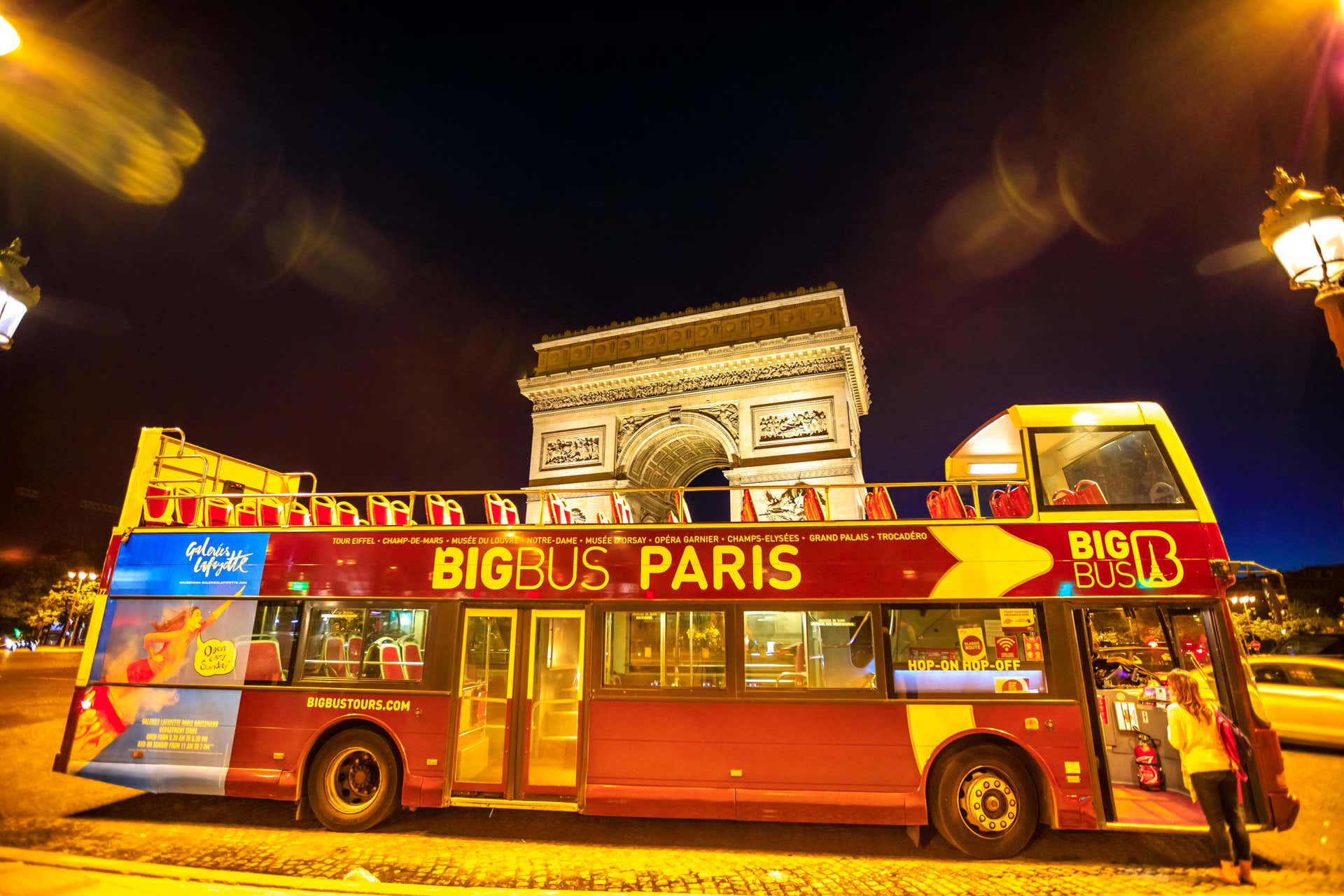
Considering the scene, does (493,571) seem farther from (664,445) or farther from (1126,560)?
(664,445)

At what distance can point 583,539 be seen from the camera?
20.1ft

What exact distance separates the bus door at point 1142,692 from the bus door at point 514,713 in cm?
464

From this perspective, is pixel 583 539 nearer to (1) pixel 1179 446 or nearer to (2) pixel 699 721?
(2) pixel 699 721

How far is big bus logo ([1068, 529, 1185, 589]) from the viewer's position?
5.34 m

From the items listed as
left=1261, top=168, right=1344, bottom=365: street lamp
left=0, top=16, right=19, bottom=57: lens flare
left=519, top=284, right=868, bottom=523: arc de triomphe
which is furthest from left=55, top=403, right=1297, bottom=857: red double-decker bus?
left=519, top=284, right=868, bottom=523: arc de triomphe

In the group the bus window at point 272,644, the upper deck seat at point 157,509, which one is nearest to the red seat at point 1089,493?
the bus window at point 272,644

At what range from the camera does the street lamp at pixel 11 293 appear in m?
5.06

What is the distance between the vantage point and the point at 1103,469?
5836 mm

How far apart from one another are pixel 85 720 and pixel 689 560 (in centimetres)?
624

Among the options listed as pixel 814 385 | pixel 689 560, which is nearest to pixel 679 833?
pixel 689 560

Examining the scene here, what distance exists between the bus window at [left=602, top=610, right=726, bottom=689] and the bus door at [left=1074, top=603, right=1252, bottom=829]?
317cm

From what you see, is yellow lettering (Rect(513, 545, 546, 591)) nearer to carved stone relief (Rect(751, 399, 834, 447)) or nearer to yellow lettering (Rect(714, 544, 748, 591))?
yellow lettering (Rect(714, 544, 748, 591))

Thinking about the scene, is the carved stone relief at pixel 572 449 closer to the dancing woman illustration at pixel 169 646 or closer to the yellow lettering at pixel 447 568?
the yellow lettering at pixel 447 568

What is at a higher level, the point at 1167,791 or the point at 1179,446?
the point at 1179,446
